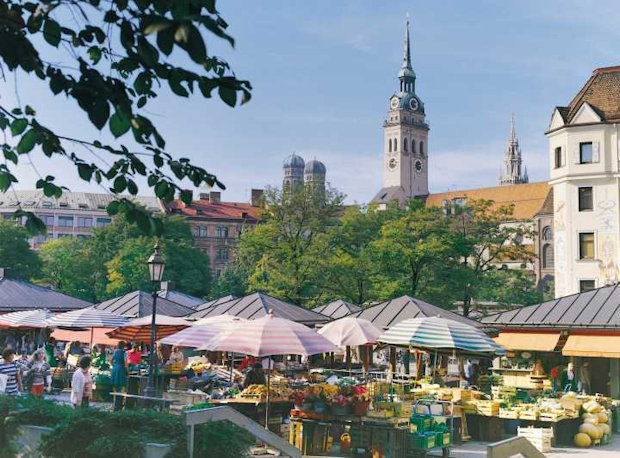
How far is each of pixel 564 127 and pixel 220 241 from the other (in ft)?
255

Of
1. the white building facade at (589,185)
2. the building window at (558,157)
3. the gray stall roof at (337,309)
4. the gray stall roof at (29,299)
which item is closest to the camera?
the gray stall roof at (337,309)

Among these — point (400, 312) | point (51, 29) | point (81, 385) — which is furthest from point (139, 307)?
point (51, 29)

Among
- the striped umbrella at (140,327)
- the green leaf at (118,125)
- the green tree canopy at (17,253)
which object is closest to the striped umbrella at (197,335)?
the striped umbrella at (140,327)

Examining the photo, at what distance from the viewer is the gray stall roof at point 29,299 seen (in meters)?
34.4

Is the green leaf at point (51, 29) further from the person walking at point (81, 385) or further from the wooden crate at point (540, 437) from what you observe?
the wooden crate at point (540, 437)

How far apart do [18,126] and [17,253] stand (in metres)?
78.0

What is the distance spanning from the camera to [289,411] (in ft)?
55.6

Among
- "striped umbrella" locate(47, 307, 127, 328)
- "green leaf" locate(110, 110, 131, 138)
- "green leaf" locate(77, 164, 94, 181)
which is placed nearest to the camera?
"green leaf" locate(110, 110, 131, 138)

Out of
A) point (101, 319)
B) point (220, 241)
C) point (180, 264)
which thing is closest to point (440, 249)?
point (101, 319)

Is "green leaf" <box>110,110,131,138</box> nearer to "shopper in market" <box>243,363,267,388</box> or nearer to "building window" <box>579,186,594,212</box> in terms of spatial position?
"shopper in market" <box>243,363,267,388</box>

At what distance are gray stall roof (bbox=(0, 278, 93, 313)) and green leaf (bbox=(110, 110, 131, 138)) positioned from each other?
104ft

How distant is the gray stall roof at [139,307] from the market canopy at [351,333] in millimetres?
9201

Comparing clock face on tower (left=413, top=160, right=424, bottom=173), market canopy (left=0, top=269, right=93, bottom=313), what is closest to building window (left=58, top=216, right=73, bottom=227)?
clock face on tower (left=413, top=160, right=424, bottom=173)

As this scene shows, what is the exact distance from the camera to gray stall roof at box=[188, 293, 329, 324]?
25578 mm
